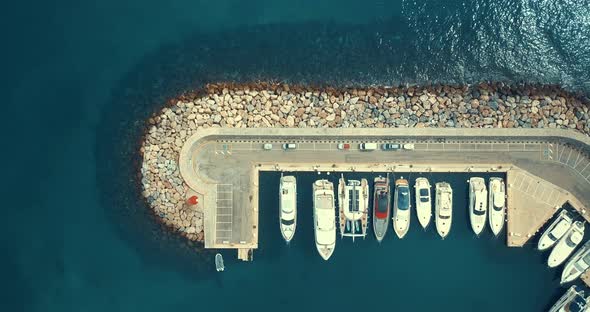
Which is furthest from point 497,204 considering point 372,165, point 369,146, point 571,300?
point 369,146

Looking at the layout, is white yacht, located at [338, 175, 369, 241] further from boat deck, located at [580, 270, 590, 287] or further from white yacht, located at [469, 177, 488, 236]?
boat deck, located at [580, 270, 590, 287]

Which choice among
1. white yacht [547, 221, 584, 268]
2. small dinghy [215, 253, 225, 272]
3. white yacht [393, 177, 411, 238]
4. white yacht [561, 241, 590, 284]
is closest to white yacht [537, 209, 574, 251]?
white yacht [547, 221, 584, 268]

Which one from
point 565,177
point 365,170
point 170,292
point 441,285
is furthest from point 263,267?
point 565,177

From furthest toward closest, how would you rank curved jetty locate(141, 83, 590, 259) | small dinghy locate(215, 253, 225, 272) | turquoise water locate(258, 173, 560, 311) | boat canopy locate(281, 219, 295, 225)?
turquoise water locate(258, 173, 560, 311) < small dinghy locate(215, 253, 225, 272) < curved jetty locate(141, 83, 590, 259) < boat canopy locate(281, 219, 295, 225)

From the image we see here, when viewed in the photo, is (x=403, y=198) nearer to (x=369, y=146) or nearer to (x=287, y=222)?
(x=369, y=146)

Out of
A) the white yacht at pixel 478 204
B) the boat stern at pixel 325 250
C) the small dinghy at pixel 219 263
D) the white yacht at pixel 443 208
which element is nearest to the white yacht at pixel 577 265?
the white yacht at pixel 478 204

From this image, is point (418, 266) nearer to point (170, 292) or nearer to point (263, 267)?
point (263, 267)

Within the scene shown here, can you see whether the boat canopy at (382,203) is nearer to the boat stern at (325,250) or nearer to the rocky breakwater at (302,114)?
the boat stern at (325,250)
